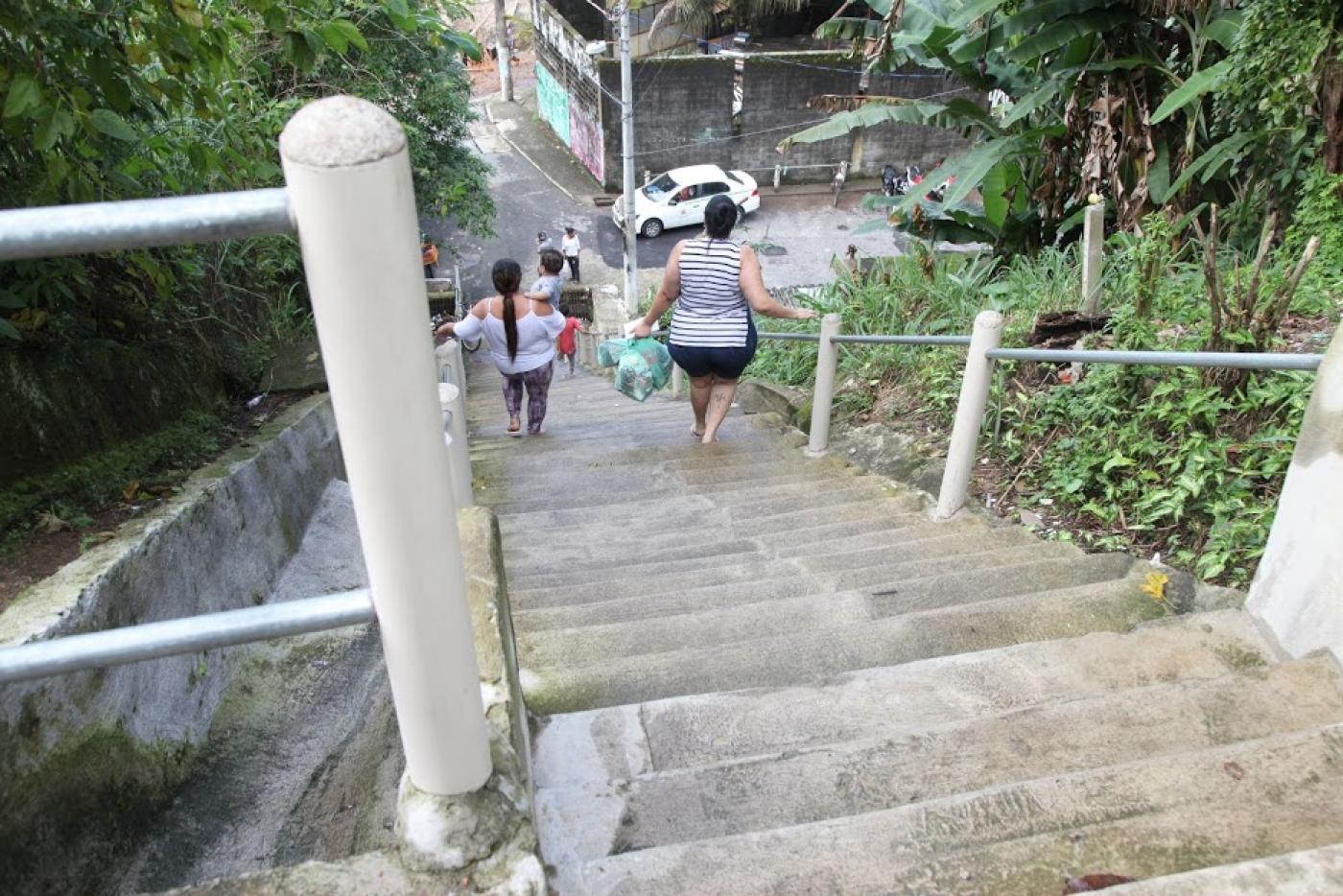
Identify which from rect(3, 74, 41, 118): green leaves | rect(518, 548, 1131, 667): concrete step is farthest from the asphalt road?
rect(3, 74, 41, 118): green leaves

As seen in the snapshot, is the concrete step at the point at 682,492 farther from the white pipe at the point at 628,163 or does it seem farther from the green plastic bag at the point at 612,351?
the white pipe at the point at 628,163

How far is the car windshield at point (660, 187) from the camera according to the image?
63.8 ft

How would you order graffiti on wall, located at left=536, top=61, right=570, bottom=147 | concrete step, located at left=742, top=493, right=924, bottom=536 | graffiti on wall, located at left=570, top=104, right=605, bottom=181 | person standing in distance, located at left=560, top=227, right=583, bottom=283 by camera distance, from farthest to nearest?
graffiti on wall, located at left=536, top=61, right=570, bottom=147 < graffiti on wall, located at left=570, top=104, right=605, bottom=181 < person standing in distance, located at left=560, top=227, right=583, bottom=283 < concrete step, located at left=742, top=493, right=924, bottom=536

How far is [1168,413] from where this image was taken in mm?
3324

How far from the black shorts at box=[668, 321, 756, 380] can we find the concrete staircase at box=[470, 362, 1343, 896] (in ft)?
5.11

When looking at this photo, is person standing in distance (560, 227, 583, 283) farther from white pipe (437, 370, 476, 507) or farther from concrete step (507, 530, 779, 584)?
white pipe (437, 370, 476, 507)

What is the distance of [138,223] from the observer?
92cm

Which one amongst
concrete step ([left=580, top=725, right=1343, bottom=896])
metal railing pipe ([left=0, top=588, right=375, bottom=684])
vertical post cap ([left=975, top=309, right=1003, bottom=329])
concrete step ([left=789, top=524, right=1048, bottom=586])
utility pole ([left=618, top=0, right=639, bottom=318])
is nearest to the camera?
metal railing pipe ([left=0, top=588, right=375, bottom=684])

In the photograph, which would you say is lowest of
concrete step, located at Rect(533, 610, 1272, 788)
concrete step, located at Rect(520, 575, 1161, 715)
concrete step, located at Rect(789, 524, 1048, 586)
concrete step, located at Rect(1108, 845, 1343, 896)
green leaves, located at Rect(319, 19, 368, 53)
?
concrete step, located at Rect(789, 524, 1048, 586)

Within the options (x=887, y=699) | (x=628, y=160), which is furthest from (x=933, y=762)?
(x=628, y=160)

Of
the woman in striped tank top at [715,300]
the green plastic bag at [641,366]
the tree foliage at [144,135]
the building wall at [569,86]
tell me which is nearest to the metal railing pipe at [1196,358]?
the woman in striped tank top at [715,300]

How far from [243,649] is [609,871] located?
2096mm

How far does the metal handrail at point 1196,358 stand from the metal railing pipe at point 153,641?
6.80 feet

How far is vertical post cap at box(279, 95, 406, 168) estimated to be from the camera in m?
0.88
